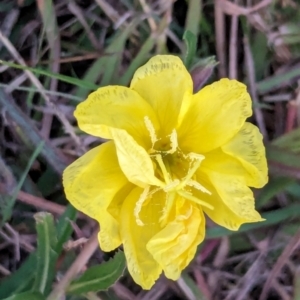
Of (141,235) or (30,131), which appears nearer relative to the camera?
(141,235)

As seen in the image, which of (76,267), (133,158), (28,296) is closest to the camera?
(133,158)

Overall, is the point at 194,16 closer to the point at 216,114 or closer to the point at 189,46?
the point at 189,46

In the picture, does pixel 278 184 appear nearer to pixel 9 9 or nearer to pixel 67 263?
pixel 67 263

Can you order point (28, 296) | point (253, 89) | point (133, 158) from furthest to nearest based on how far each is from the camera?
point (253, 89), point (28, 296), point (133, 158)

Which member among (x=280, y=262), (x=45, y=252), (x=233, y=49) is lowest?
(x=280, y=262)

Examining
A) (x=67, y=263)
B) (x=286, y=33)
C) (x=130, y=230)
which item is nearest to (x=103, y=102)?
(x=130, y=230)

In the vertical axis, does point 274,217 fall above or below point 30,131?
below

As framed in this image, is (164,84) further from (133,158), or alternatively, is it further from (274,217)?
(274,217)

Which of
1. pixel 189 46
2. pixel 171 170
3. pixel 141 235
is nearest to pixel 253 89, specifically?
pixel 189 46

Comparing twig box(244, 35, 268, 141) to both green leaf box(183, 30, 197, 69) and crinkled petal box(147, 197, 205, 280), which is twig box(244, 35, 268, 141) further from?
crinkled petal box(147, 197, 205, 280)
